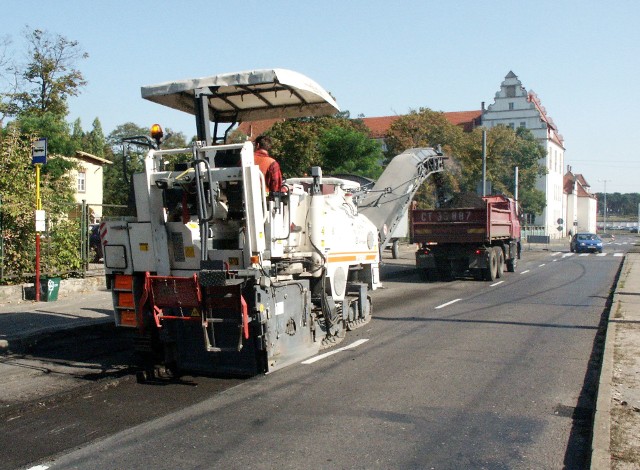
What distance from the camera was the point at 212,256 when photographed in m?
8.37

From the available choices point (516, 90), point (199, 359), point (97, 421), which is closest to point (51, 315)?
point (199, 359)

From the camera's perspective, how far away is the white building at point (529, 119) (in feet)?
273

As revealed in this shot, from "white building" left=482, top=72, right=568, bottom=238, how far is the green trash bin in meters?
73.9

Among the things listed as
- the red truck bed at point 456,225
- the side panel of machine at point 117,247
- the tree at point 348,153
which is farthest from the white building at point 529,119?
the side panel of machine at point 117,247

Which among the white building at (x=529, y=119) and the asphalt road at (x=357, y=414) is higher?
the white building at (x=529, y=119)

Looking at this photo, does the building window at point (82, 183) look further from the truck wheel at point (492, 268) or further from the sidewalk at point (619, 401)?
the sidewalk at point (619, 401)

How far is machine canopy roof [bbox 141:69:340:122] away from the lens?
28.1 feet

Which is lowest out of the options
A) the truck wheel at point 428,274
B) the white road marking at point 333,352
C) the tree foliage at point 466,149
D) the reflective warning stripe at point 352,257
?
the white road marking at point 333,352

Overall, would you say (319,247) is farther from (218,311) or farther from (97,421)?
(97,421)

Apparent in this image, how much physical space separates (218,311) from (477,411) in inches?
120

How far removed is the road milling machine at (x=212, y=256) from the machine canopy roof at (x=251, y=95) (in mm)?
21

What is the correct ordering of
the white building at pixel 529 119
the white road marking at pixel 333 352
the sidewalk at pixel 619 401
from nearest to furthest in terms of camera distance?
1. the sidewalk at pixel 619 401
2. the white road marking at pixel 333 352
3. the white building at pixel 529 119

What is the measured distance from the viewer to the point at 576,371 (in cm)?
880

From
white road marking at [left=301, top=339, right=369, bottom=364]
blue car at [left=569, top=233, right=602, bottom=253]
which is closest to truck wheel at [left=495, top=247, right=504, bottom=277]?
white road marking at [left=301, top=339, right=369, bottom=364]
